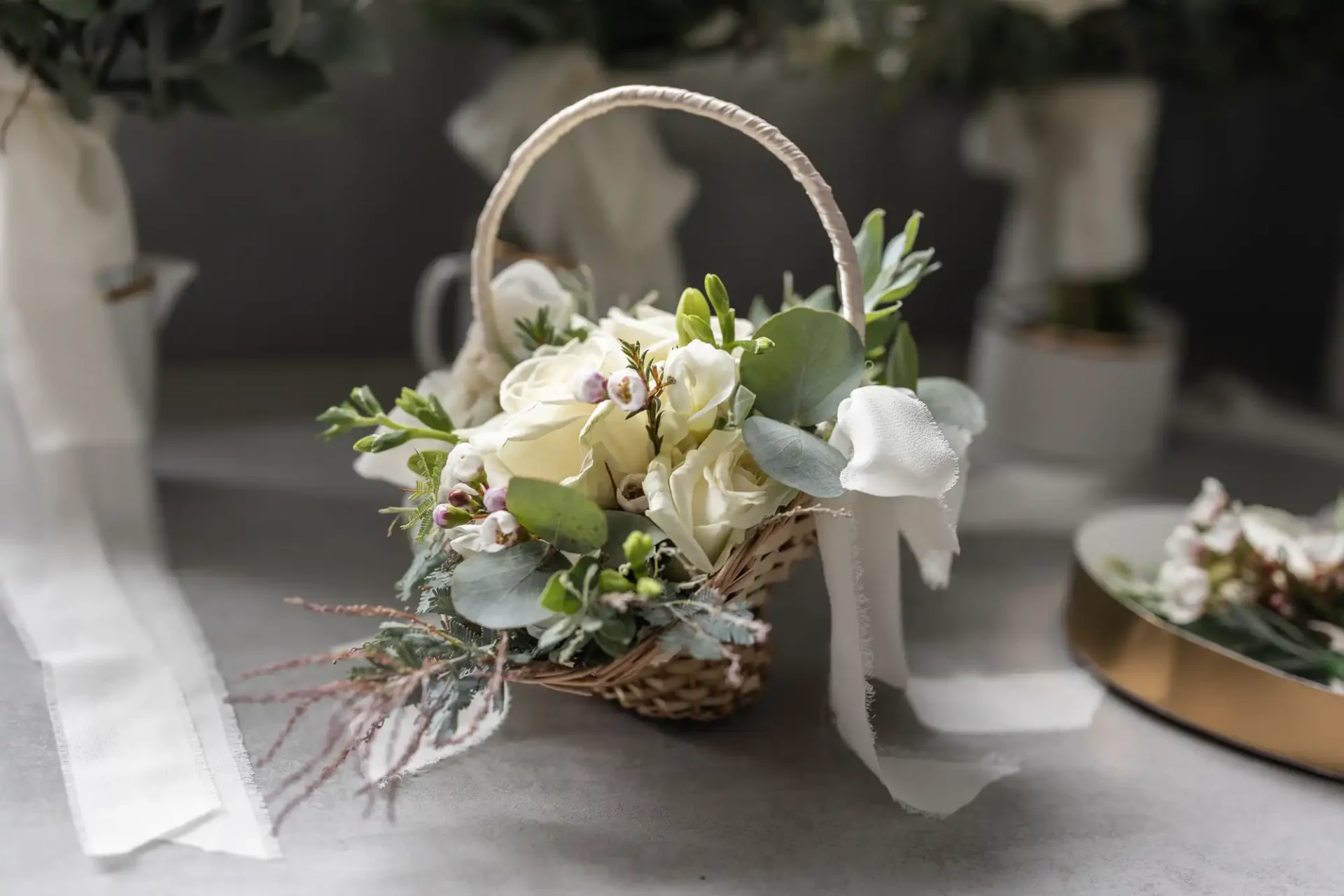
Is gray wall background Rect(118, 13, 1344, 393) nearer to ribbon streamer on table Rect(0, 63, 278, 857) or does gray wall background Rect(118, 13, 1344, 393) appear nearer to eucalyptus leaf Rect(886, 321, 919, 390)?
ribbon streamer on table Rect(0, 63, 278, 857)

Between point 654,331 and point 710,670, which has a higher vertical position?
point 654,331

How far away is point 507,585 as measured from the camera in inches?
19.0

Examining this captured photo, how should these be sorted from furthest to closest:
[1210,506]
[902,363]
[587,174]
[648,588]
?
[587,174] → [1210,506] → [902,363] → [648,588]

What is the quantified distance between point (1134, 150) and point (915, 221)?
0.47 meters

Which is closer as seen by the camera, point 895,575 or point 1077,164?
point 895,575

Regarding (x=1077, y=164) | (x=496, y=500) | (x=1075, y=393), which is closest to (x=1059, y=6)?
(x=1077, y=164)

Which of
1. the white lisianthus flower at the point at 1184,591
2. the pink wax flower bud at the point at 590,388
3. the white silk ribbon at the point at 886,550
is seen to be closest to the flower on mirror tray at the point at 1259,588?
the white lisianthus flower at the point at 1184,591

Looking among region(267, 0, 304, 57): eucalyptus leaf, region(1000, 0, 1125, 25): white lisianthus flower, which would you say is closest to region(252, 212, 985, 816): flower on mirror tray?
region(267, 0, 304, 57): eucalyptus leaf

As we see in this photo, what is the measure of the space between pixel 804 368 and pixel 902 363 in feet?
0.23

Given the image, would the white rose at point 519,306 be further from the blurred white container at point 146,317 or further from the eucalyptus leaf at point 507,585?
the blurred white container at point 146,317

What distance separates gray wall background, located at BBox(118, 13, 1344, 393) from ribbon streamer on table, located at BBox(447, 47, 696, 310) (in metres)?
0.13

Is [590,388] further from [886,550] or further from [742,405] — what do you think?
[886,550]

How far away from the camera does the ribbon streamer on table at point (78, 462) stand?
0.59 meters

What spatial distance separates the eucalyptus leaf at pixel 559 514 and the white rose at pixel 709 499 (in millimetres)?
26
